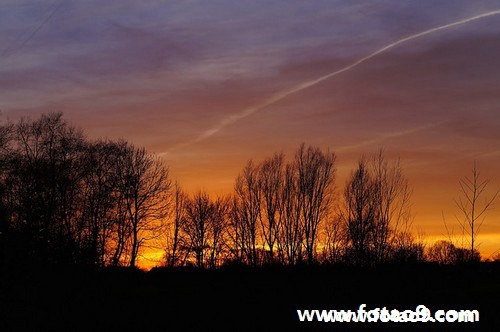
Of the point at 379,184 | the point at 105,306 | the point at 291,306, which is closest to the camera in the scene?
the point at 291,306

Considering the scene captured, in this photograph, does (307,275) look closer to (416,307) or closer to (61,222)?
(416,307)

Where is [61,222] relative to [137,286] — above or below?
above

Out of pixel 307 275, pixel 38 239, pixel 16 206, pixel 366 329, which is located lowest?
pixel 366 329

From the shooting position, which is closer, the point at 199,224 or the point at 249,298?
the point at 249,298

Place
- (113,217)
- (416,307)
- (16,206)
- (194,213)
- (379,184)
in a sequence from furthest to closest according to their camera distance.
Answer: (194,213)
(113,217)
(379,184)
(16,206)
(416,307)

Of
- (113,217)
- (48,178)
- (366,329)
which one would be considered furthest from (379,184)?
(366,329)

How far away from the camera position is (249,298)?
2503cm

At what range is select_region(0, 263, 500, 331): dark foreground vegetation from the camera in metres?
21.4

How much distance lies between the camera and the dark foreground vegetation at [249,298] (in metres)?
21.4

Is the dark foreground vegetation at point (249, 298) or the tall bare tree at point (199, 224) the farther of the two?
the tall bare tree at point (199, 224)

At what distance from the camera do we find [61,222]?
55969 mm

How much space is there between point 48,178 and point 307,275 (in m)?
33.4

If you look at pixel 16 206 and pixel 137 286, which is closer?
pixel 137 286

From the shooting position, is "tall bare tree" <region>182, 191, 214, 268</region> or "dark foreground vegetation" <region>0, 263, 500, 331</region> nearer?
"dark foreground vegetation" <region>0, 263, 500, 331</region>
